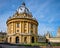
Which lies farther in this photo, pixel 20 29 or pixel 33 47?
pixel 20 29

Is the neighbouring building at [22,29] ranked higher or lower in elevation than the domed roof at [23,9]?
lower

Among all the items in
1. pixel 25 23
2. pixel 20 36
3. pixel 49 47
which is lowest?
pixel 49 47

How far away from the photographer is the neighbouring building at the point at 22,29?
88.2 metres

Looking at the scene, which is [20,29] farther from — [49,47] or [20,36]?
[49,47]

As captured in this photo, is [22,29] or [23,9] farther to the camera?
[23,9]

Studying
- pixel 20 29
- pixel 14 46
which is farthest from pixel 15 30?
pixel 14 46

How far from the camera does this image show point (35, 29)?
307 feet

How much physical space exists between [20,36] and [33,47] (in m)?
21.7

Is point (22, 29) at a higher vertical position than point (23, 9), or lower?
lower

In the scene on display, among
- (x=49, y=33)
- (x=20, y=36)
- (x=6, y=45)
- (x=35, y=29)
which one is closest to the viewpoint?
(x=6, y=45)

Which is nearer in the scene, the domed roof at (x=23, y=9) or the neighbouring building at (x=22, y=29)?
the neighbouring building at (x=22, y=29)

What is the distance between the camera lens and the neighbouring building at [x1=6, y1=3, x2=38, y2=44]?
3474 inches

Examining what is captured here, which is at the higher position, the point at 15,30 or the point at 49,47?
the point at 15,30

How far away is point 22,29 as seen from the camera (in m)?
89.5
